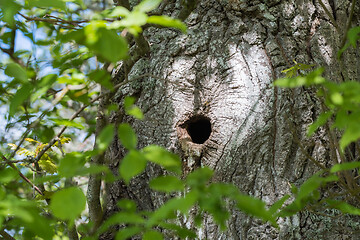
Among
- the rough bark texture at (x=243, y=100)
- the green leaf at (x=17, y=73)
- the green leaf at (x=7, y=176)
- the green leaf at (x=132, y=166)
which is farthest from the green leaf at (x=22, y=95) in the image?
the rough bark texture at (x=243, y=100)

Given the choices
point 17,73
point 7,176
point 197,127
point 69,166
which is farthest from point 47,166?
point 69,166

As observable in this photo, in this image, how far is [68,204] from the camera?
3.28 ft

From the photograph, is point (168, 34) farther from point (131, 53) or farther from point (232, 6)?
point (232, 6)

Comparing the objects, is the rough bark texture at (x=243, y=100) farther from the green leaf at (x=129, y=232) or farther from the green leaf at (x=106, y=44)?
the green leaf at (x=106, y=44)

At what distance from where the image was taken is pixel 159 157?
106 cm

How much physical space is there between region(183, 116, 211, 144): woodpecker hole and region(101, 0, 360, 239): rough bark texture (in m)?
0.04

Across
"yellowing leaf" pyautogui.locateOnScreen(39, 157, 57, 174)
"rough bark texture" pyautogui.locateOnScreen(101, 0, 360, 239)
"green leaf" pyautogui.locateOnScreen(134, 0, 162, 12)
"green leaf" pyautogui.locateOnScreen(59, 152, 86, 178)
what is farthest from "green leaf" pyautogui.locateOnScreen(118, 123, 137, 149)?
"yellowing leaf" pyautogui.locateOnScreen(39, 157, 57, 174)

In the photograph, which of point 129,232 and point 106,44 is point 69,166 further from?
point 106,44

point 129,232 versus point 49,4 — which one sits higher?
point 49,4

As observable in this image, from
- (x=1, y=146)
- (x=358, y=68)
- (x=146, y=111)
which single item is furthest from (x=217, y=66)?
(x=1, y=146)

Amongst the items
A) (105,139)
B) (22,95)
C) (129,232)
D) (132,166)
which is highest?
(22,95)

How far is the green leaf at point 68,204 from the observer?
3.22ft

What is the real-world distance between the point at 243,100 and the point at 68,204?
4.54 feet

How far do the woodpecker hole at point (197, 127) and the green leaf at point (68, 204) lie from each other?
1.28 meters
